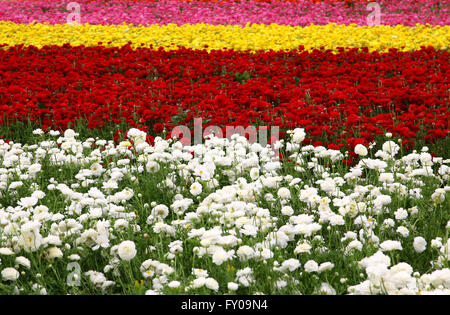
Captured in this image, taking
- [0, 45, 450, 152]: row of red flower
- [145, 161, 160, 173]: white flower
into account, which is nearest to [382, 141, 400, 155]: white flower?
[0, 45, 450, 152]: row of red flower

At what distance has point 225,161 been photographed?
3928 millimetres

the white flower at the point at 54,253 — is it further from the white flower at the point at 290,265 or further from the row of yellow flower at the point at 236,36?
the row of yellow flower at the point at 236,36

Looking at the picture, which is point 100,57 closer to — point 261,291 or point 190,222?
point 190,222

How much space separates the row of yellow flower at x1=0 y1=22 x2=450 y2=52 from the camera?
28.5ft

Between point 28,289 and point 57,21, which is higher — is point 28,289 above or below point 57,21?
below

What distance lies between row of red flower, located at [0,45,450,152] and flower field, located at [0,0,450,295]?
0.10 feet

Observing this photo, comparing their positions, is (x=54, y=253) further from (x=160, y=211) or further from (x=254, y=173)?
(x=254, y=173)

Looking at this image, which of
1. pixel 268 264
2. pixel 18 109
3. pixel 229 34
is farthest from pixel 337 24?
pixel 268 264

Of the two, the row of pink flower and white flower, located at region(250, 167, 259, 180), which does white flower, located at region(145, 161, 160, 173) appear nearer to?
white flower, located at region(250, 167, 259, 180)

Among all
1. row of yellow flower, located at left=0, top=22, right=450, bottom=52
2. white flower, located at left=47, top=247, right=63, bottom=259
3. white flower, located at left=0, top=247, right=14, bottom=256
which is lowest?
white flower, located at left=47, top=247, right=63, bottom=259

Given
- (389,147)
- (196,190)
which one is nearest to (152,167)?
(196,190)

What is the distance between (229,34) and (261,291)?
7.74 meters

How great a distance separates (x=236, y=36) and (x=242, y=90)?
383 centimetres
